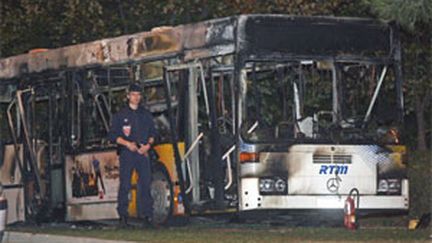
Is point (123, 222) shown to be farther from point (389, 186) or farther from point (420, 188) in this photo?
point (420, 188)

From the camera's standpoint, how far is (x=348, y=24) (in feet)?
62.1

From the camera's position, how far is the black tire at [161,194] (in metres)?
19.6

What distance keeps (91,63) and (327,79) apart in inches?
174

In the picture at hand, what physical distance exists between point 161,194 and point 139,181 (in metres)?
0.75

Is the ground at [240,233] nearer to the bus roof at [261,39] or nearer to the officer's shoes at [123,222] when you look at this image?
the officer's shoes at [123,222]

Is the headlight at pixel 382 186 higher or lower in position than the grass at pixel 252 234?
higher

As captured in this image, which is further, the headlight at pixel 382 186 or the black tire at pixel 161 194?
the black tire at pixel 161 194

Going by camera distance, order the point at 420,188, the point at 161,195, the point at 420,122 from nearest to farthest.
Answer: the point at 161,195
the point at 420,188
the point at 420,122

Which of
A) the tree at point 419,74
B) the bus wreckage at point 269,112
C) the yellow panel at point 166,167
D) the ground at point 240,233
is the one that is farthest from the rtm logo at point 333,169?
the tree at point 419,74

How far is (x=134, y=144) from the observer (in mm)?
19156

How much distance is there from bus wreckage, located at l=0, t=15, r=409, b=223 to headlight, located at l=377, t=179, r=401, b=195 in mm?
14

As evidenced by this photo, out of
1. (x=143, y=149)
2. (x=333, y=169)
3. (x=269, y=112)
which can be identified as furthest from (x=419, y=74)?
(x=143, y=149)

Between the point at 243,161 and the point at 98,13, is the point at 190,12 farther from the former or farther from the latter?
the point at 243,161

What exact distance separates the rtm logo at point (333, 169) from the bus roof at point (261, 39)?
1.57m
